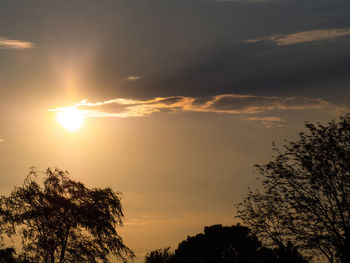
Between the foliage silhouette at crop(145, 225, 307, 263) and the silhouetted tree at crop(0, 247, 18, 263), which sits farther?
the foliage silhouette at crop(145, 225, 307, 263)

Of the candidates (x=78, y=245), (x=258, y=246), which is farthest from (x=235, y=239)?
(x=78, y=245)

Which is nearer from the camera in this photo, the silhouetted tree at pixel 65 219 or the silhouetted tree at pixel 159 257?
the silhouetted tree at pixel 65 219

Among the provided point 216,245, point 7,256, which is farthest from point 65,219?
point 216,245

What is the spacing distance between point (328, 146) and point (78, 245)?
2298 centimetres

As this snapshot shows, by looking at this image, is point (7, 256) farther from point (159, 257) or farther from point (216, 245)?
point (216, 245)

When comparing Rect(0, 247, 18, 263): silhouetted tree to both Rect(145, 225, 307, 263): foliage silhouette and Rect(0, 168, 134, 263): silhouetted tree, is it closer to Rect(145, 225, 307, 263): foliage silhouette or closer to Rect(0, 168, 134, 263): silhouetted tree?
Rect(0, 168, 134, 263): silhouetted tree

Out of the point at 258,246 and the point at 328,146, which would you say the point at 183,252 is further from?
the point at 328,146

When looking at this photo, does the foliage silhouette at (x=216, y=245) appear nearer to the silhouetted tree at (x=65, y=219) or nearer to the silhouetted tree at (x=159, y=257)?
the silhouetted tree at (x=159, y=257)

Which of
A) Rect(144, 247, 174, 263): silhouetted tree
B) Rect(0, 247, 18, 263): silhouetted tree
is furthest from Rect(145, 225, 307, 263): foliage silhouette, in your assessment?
Rect(0, 247, 18, 263): silhouetted tree

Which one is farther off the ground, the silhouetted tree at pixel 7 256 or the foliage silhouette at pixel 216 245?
the foliage silhouette at pixel 216 245

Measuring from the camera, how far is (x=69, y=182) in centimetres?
3984

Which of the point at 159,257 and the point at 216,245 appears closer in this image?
the point at 159,257

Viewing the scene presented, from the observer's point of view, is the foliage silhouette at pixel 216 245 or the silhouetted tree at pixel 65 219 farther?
the foliage silhouette at pixel 216 245

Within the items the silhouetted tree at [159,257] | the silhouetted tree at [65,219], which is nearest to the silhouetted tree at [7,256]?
the silhouetted tree at [65,219]
